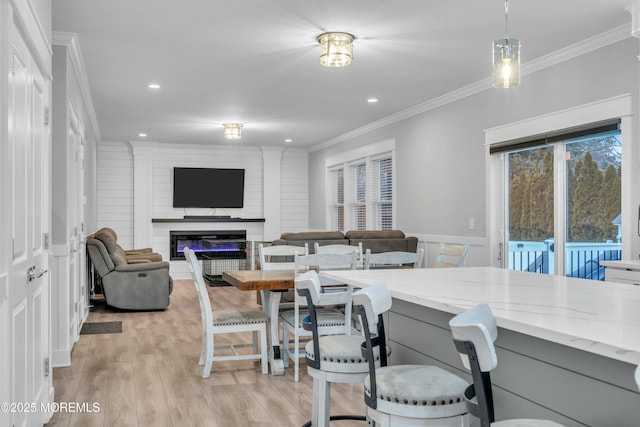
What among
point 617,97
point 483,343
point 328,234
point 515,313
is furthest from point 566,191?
point 483,343

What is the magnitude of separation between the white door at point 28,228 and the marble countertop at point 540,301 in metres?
1.41

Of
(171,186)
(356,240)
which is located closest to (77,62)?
(356,240)

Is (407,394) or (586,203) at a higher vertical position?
(586,203)

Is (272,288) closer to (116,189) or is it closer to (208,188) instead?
(208,188)

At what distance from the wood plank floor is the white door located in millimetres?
523

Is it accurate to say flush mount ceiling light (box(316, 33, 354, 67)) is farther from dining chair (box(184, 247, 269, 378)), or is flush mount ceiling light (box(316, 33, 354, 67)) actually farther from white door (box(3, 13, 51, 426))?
white door (box(3, 13, 51, 426))

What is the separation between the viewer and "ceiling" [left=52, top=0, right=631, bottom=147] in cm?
407

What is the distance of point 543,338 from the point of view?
1.56 metres

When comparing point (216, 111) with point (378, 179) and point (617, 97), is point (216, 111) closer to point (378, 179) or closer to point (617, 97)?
point (378, 179)

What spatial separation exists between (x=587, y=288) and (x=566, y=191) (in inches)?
126

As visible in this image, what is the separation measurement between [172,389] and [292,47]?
9.40ft

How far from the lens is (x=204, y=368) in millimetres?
4320

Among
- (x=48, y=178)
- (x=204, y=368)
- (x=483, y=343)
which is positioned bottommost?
(x=204, y=368)

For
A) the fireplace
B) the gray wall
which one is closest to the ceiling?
the gray wall
